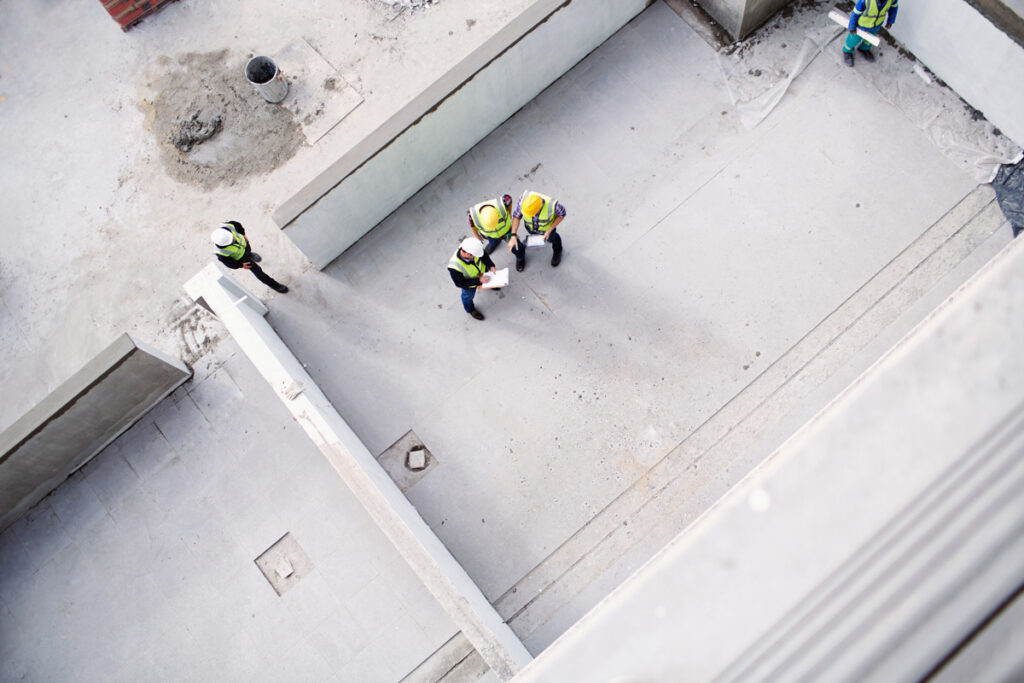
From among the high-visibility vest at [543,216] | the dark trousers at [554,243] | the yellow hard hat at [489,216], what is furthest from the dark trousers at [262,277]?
the high-visibility vest at [543,216]

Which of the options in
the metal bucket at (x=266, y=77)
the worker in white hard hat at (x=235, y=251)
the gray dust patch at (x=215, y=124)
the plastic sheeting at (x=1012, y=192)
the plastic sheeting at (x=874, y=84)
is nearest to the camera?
the worker in white hard hat at (x=235, y=251)

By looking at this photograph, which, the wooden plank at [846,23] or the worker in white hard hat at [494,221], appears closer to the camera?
the worker in white hard hat at [494,221]

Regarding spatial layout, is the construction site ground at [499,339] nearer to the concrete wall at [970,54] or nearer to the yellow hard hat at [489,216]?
the concrete wall at [970,54]

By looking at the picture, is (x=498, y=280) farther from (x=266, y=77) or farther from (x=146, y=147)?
(x=146, y=147)

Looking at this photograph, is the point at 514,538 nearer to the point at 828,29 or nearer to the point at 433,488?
the point at 433,488

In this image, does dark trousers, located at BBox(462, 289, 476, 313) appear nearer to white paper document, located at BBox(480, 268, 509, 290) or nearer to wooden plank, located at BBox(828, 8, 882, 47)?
white paper document, located at BBox(480, 268, 509, 290)

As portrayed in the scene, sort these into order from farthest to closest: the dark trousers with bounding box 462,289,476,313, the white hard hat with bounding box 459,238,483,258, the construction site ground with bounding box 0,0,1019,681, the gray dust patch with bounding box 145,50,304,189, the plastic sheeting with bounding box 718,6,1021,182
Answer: the gray dust patch with bounding box 145,50,304,189 < the plastic sheeting with bounding box 718,6,1021,182 < the dark trousers with bounding box 462,289,476,313 < the construction site ground with bounding box 0,0,1019,681 < the white hard hat with bounding box 459,238,483,258

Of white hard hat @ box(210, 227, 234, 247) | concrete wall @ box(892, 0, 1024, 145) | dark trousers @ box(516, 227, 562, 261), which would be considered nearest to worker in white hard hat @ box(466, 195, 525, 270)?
dark trousers @ box(516, 227, 562, 261)
